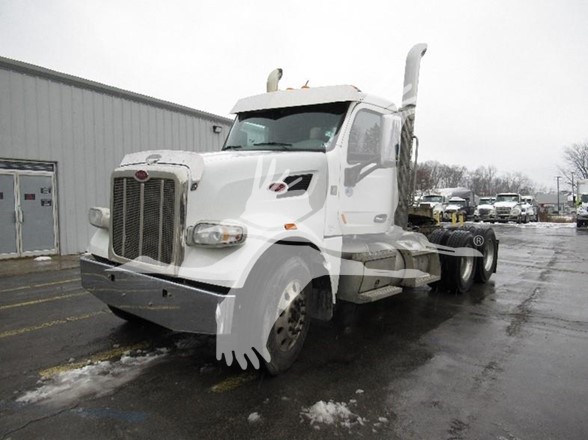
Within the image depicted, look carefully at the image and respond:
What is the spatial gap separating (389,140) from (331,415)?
307 cm

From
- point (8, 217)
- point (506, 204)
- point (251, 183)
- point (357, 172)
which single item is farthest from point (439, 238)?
point (506, 204)

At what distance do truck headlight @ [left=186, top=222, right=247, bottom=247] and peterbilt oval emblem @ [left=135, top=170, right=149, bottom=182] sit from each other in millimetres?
677

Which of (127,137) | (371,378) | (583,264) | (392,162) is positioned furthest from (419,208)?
(127,137)

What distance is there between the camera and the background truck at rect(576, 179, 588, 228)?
2714 cm

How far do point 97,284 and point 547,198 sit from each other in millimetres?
112544

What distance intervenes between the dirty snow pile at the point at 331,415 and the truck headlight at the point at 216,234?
1437 millimetres

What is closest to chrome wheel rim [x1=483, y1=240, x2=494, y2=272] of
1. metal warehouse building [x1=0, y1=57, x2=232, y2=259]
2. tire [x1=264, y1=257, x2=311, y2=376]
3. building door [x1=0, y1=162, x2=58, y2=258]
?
tire [x1=264, y1=257, x2=311, y2=376]

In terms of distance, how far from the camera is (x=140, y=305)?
3.56 metres

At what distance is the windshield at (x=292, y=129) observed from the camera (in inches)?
177

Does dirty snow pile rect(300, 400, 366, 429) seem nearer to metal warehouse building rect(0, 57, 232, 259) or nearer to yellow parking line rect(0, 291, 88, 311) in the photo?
yellow parking line rect(0, 291, 88, 311)

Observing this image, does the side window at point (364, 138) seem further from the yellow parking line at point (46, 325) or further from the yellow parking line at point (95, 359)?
the yellow parking line at point (46, 325)

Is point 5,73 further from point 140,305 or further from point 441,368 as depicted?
point 441,368

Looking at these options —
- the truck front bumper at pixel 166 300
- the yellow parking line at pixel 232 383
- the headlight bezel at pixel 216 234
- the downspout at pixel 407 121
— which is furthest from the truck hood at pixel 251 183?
the downspout at pixel 407 121

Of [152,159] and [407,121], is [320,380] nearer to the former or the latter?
[152,159]
